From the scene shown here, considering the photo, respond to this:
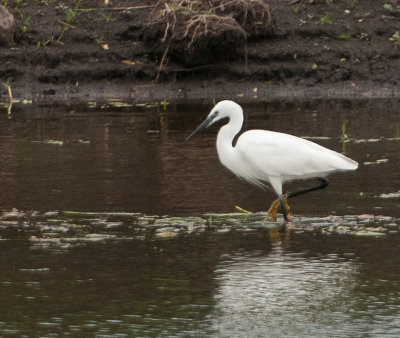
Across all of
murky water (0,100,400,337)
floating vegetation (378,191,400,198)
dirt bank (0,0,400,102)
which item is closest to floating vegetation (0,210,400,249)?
murky water (0,100,400,337)

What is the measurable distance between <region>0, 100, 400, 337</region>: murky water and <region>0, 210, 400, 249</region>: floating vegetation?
0.15 feet

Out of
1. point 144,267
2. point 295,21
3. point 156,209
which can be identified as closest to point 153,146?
point 156,209

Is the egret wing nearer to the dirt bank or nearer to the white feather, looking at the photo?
the white feather

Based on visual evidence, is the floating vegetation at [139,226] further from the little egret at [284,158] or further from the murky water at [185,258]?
the little egret at [284,158]

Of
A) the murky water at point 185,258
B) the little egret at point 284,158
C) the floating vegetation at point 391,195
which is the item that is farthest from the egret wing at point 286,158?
the floating vegetation at point 391,195

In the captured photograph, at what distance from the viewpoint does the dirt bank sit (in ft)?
60.1

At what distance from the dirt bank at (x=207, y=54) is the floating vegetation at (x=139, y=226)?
9459mm

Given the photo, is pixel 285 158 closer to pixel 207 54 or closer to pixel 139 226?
pixel 139 226

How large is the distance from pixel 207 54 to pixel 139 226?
1035 centimetres

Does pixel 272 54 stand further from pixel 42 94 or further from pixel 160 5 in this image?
pixel 42 94

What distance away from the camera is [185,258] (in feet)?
24.8

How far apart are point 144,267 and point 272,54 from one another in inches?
473

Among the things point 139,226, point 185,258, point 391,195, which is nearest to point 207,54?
point 391,195

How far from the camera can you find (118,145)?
1316 cm
